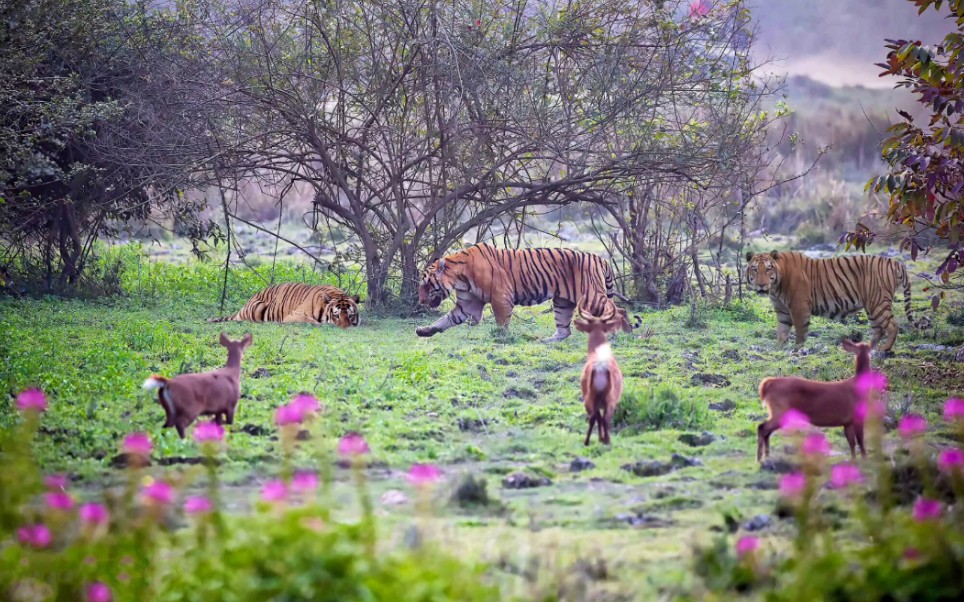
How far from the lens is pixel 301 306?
14227mm

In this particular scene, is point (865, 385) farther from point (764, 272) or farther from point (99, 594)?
point (764, 272)

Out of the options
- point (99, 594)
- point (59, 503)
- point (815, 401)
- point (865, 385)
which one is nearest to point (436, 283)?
point (815, 401)

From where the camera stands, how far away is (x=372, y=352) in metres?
11.5

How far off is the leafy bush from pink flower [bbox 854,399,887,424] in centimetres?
157

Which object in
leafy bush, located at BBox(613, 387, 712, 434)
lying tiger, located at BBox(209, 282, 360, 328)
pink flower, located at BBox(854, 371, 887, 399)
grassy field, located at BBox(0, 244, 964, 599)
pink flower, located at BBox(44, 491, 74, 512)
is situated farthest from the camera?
lying tiger, located at BBox(209, 282, 360, 328)

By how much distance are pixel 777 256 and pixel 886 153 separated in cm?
246

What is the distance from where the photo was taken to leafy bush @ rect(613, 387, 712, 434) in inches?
320

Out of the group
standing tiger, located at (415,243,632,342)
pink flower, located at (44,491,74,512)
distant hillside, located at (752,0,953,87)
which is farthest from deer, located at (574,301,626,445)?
distant hillside, located at (752,0,953,87)

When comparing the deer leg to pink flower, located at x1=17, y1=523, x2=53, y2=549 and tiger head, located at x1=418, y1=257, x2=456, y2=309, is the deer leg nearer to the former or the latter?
pink flower, located at x1=17, y1=523, x2=53, y2=549

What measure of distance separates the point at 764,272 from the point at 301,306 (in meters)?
5.81

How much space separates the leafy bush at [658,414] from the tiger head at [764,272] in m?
3.68

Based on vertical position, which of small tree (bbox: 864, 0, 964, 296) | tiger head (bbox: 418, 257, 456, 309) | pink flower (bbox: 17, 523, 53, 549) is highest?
small tree (bbox: 864, 0, 964, 296)

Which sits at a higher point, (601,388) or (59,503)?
(601,388)

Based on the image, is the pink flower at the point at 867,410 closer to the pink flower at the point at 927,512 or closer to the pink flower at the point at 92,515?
the pink flower at the point at 927,512
